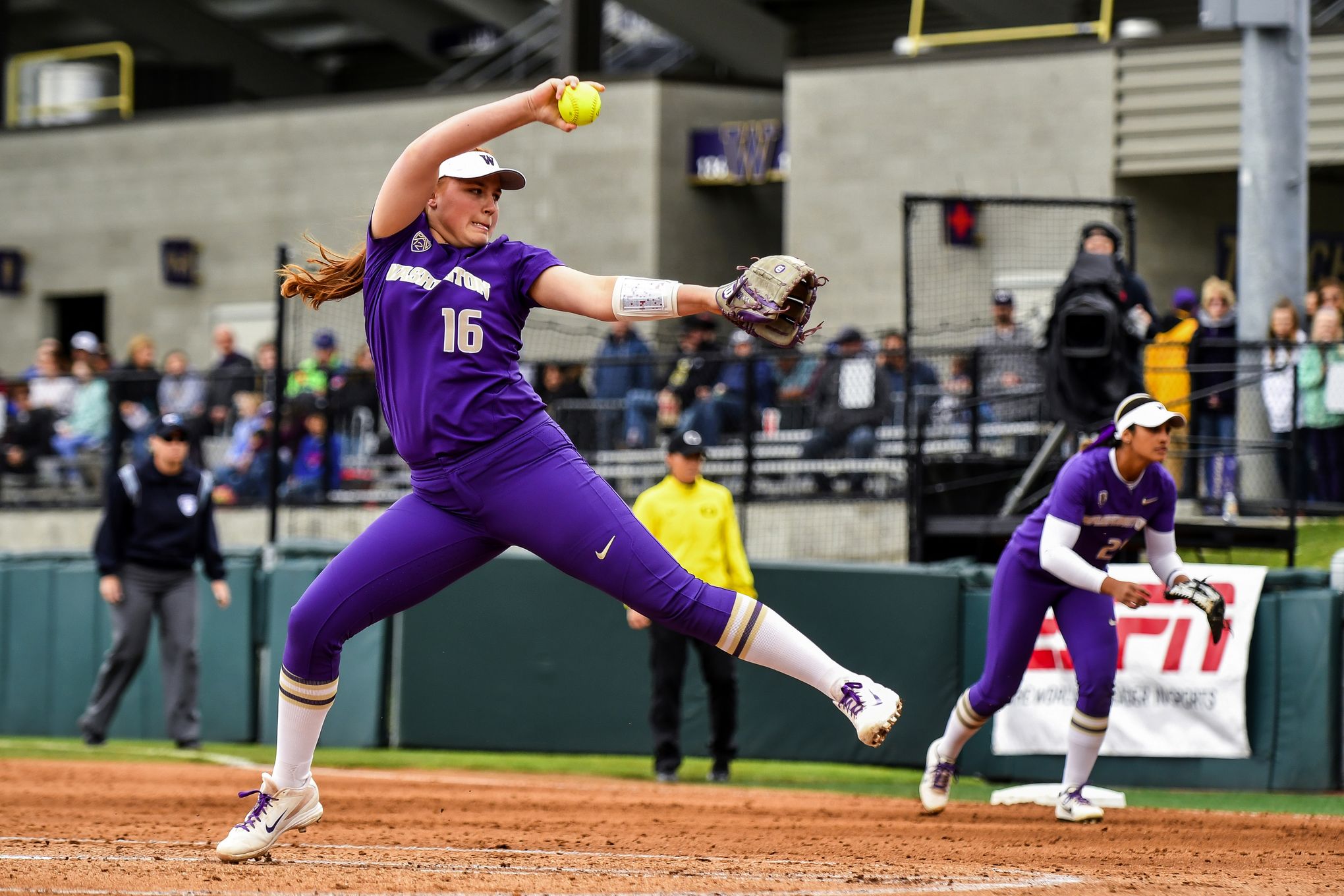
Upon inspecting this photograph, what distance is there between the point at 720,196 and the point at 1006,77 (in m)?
4.61

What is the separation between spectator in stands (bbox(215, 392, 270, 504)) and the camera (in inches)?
648

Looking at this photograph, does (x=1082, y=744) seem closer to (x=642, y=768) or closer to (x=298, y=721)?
(x=298, y=721)

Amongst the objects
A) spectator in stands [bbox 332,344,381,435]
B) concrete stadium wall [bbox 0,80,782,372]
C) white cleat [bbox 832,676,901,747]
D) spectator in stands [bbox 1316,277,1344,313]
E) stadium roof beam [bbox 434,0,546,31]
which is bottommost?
white cleat [bbox 832,676,901,747]

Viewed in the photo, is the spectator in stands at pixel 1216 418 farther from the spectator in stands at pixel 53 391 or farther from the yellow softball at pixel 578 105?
the spectator in stands at pixel 53 391

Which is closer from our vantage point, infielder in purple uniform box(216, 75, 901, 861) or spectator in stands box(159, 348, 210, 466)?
infielder in purple uniform box(216, 75, 901, 861)

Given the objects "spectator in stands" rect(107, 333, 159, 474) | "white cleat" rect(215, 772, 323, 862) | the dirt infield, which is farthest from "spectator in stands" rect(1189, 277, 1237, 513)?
"spectator in stands" rect(107, 333, 159, 474)

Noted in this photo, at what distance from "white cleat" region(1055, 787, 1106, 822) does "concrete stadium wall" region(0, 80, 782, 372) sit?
14999 millimetres

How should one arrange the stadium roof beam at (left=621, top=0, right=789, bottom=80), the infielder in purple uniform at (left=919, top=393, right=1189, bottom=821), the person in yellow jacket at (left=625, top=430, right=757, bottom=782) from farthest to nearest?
the stadium roof beam at (left=621, top=0, right=789, bottom=80) < the person in yellow jacket at (left=625, top=430, right=757, bottom=782) < the infielder in purple uniform at (left=919, top=393, right=1189, bottom=821)

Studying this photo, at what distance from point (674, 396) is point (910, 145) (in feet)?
24.1

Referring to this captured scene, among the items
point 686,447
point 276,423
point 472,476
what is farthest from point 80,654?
point 472,476

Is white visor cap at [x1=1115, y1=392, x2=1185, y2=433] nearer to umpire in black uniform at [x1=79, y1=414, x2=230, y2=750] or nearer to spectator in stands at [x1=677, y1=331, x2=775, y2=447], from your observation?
spectator in stands at [x1=677, y1=331, x2=775, y2=447]

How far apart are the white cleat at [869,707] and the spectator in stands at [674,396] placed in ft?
29.5

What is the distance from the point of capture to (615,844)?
7.08 metres

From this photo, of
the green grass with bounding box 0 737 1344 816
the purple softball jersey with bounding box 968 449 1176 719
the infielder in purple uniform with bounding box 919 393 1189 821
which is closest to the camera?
the infielder in purple uniform with bounding box 919 393 1189 821
